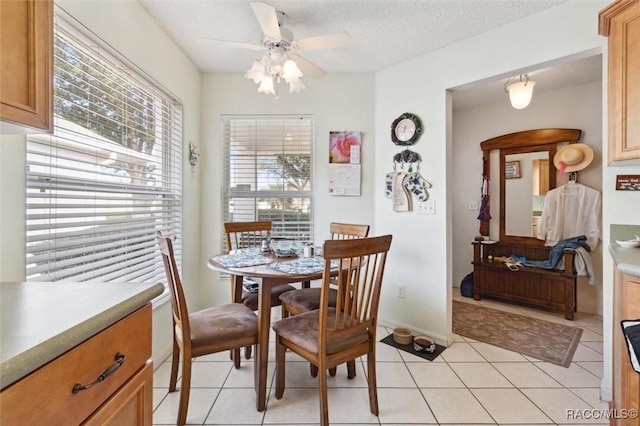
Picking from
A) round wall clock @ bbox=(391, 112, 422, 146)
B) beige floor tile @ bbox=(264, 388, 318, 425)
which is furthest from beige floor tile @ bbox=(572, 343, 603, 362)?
round wall clock @ bbox=(391, 112, 422, 146)

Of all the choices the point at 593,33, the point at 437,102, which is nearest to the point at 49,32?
the point at 437,102

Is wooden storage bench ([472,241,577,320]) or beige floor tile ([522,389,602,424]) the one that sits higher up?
wooden storage bench ([472,241,577,320])

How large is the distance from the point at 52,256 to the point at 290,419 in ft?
4.93

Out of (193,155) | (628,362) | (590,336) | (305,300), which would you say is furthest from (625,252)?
(193,155)

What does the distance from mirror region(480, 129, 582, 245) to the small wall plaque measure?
6.03ft

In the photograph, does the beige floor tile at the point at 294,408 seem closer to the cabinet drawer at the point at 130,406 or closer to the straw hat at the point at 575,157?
the cabinet drawer at the point at 130,406

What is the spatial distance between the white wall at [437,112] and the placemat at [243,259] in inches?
54.5

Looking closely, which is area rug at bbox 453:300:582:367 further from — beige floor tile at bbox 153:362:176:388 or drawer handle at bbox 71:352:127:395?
drawer handle at bbox 71:352:127:395

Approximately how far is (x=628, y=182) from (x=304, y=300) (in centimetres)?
216

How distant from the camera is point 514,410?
1622 mm

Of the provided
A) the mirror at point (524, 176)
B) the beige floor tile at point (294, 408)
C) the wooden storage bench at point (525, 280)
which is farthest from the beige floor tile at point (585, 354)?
the beige floor tile at point (294, 408)

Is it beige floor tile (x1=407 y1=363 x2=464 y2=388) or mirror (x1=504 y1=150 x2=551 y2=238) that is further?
mirror (x1=504 y1=150 x2=551 y2=238)

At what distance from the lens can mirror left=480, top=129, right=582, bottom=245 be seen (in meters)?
3.23

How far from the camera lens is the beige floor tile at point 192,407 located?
153 centimetres
